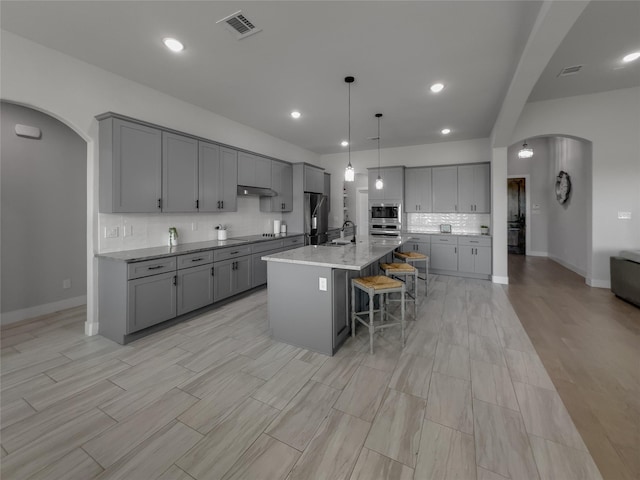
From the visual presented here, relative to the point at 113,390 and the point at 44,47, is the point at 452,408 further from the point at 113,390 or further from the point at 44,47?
the point at 44,47

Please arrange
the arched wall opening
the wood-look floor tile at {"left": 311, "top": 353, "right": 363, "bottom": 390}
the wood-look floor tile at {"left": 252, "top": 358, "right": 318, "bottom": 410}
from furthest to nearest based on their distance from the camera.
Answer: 1. the arched wall opening
2. the wood-look floor tile at {"left": 311, "top": 353, "right": 363, "bottom": 390}
3. the wood-look floor tile at {"left": 252, "top": 358, "right": 318, "bottom": 410}

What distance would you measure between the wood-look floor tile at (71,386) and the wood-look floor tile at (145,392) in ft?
1.17

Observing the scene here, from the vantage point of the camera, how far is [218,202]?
4.29 metres

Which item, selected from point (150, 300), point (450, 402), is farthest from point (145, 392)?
point (450, 402)

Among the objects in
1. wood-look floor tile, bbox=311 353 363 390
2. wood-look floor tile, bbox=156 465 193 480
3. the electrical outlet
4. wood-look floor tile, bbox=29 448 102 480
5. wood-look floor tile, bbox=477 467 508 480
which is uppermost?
the electrical outlet

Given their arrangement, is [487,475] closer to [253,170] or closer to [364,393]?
[364,393]

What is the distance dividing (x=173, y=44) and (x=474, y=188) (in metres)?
5.78

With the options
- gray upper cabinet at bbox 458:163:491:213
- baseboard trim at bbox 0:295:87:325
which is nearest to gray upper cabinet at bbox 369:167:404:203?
gray upper cabinet at bbox 458:163:491:213

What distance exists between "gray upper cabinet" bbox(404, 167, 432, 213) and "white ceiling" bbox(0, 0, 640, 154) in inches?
76.9

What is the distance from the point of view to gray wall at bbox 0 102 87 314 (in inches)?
135

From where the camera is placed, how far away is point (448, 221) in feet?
21.1

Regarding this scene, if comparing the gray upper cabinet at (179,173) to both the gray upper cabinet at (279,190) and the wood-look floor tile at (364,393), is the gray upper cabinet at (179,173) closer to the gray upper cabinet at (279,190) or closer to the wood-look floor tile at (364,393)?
the gray upper cabinet at (279,190)

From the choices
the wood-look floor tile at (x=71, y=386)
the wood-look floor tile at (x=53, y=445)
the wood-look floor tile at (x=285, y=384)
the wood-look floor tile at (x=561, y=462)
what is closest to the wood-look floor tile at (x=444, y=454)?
the wood-look floor tile at (x=561, y=462)

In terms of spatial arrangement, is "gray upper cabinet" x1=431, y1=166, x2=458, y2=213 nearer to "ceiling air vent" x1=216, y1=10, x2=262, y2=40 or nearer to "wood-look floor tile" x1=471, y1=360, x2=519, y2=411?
"wood-look floor tile" x1=471, y1=360, x2=519, y2=411
